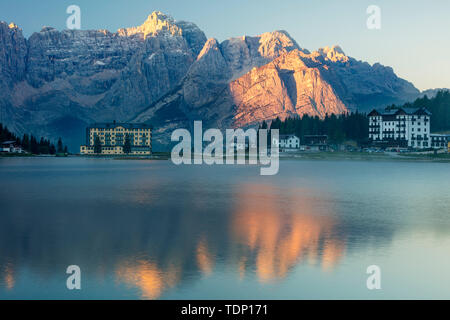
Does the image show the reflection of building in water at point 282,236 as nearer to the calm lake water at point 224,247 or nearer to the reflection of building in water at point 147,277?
the calm lake water at point 224,247

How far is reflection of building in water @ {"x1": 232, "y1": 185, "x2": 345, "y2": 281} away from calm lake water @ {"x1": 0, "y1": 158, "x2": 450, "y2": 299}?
85 millimetres

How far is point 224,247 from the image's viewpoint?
35.1 metres

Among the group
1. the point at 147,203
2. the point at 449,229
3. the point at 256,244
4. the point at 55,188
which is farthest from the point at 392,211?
the point at 55,188

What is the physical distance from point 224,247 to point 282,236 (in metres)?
6.99

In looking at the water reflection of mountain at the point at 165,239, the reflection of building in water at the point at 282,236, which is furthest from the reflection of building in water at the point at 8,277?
the reflection of building in water at the point at 282,236

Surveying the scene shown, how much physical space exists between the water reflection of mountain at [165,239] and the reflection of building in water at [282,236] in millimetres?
68

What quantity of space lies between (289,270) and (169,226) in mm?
19012

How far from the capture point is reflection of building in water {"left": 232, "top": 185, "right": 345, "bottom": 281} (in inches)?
1198

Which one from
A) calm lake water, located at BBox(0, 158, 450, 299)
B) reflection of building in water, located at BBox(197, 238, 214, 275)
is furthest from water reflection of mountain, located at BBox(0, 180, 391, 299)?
calm lake water, located at BBox(0, 158, 450, 299)

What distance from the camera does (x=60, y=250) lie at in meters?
33.9

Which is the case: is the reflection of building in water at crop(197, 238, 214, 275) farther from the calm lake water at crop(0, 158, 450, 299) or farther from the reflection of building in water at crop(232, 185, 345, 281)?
the reflection of building in water at crop(232, 185, 345, 281)

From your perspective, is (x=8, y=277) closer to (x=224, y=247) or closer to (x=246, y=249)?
(x=224, y=247)

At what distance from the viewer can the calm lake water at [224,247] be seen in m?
25.2

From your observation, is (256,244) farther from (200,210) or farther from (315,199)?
(315,199)
